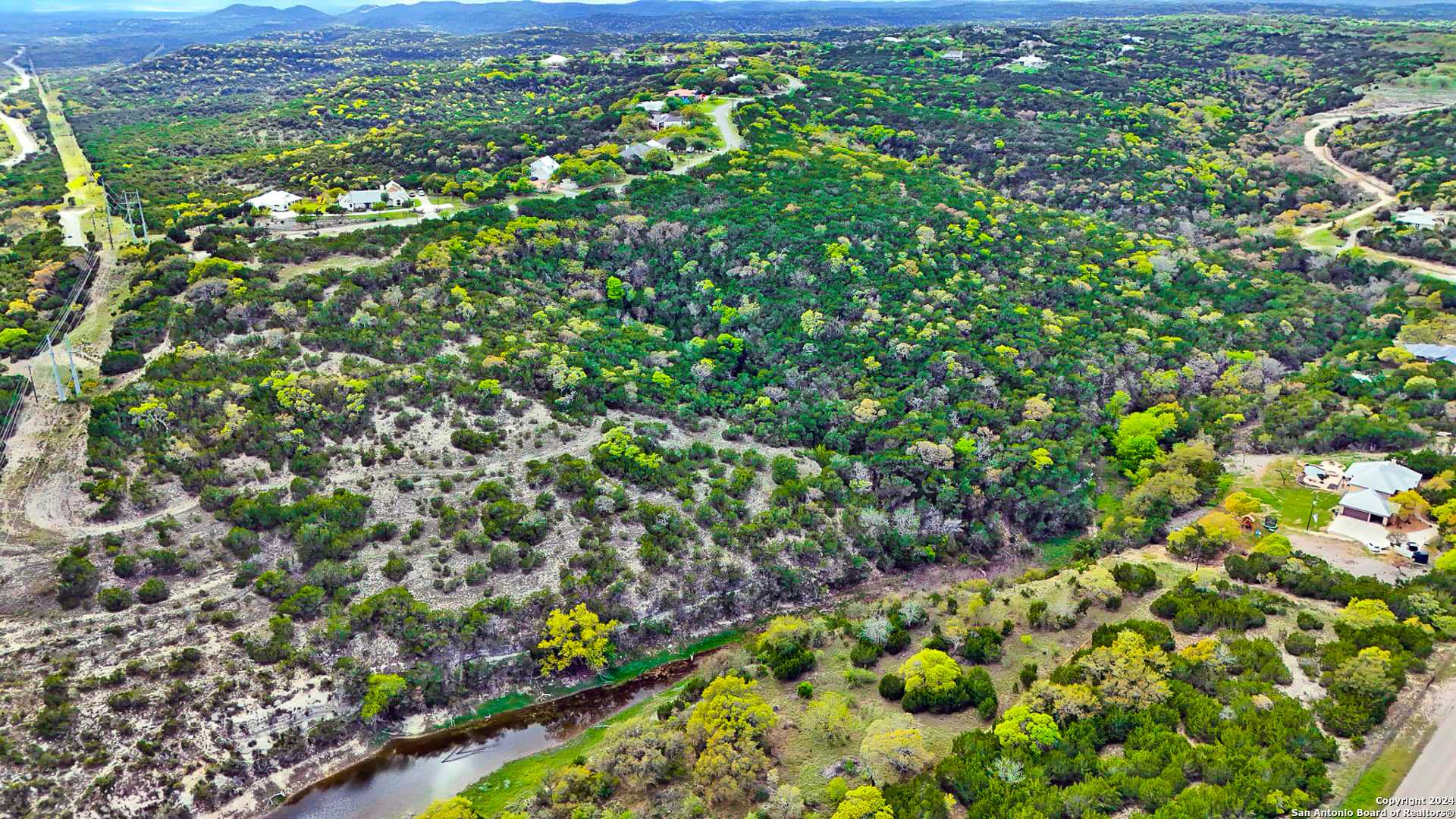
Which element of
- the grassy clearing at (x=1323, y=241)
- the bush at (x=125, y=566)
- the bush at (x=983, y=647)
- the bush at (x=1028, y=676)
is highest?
the grassy clearing at (x=1323, y=241)

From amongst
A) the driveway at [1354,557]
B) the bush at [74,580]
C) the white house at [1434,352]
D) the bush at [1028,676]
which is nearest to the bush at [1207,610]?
the driveway at [1354,557]

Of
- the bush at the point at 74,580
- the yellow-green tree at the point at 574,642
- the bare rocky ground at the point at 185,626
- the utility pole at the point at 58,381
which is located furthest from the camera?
the utility pole at the point at 58,381

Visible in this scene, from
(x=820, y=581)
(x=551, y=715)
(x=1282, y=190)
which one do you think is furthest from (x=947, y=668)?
(x=1282, y=190)

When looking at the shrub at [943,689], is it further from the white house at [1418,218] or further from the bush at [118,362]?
the white house at [1418,218]

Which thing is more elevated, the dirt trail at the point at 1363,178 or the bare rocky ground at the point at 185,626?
the dirt trail at the point at 1363,178

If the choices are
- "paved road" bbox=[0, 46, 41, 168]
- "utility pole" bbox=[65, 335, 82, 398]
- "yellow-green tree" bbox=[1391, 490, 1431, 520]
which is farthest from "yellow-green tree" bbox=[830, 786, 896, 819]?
"paved road" bbox=[0, 46, 41, 168]

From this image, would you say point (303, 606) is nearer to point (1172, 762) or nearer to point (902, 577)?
point (902, 577)

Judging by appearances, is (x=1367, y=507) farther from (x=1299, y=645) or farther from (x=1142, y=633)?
(x=1142, y=633)
